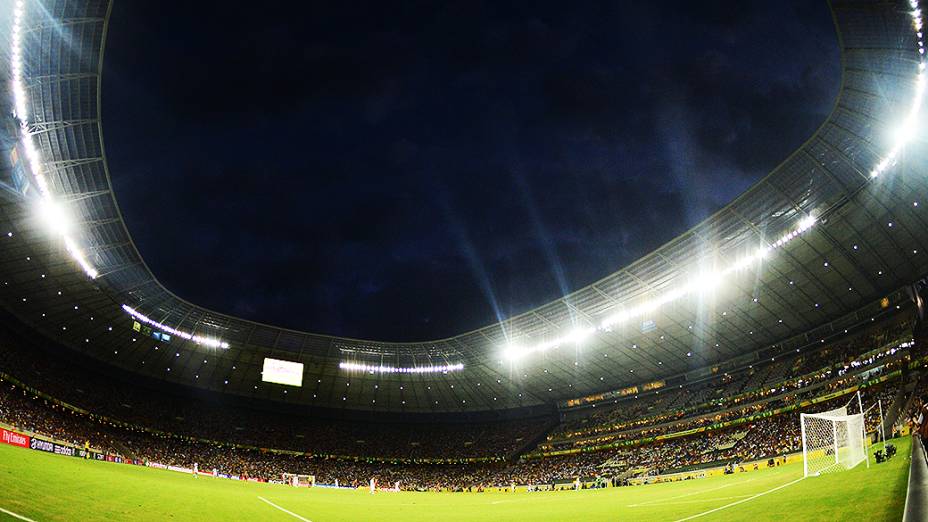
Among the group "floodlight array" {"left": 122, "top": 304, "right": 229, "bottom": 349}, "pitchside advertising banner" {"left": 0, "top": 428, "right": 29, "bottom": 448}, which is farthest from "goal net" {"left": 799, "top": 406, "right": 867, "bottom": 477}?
"floodlight array" {"left": 122, "top": 304, "right": 229, "bottom": 349}

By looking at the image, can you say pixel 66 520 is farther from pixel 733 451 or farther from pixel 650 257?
pixel 733 451

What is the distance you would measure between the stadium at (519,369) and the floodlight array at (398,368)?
1.38 ft

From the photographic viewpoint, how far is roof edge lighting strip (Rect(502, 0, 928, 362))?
25.9 m

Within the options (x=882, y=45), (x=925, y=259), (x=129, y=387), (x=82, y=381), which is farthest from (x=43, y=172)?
(x=925, y=259)

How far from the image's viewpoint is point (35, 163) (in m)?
31.1

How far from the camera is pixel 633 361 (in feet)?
200

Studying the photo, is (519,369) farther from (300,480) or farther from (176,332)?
(176,332)

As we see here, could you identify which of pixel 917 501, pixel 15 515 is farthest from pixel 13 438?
pixel 917 501

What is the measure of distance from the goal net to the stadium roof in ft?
51.5

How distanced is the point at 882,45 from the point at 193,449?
73024 millimetres

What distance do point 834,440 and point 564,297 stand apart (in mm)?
28245

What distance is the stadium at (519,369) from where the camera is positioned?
21.6 m

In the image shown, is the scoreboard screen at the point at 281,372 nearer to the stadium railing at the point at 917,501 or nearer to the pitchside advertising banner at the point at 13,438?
the pitchside advertising banner at the point at 13,438

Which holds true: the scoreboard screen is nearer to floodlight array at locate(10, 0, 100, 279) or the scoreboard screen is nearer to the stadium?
the stadium
